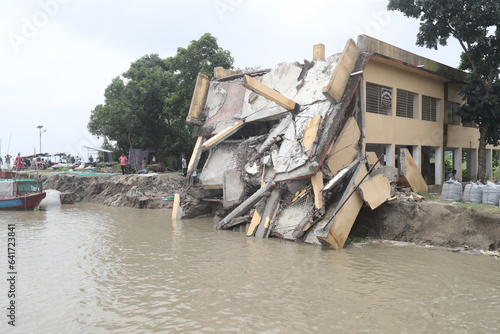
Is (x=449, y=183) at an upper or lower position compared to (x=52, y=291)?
upper

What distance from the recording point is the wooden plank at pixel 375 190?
11468 millimetres

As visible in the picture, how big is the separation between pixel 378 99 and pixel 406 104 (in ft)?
7.28

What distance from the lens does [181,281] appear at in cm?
805

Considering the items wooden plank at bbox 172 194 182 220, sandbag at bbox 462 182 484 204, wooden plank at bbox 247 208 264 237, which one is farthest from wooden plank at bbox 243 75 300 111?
sandbag at bbox 462 182 484 204

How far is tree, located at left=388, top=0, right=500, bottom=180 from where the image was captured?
16.6m

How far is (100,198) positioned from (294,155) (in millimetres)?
15903

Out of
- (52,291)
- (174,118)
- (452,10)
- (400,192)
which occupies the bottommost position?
(52,291)

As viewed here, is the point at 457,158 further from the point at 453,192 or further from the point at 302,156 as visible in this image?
the point at 302,156

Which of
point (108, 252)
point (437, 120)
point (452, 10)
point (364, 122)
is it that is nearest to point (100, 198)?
point (108, 252)

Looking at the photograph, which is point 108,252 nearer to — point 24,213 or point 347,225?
point 347,225

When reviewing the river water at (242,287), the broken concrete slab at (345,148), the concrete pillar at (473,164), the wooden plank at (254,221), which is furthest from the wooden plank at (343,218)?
the concrete pillar at (473,164)

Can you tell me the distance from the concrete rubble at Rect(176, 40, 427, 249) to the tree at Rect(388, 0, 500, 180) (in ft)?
17.1

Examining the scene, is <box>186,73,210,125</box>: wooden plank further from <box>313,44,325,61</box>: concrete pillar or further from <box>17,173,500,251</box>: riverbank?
<box>17,173,500,251</box>: riverbank

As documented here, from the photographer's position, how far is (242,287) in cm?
763
